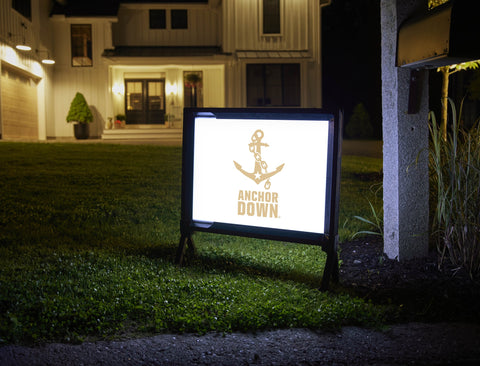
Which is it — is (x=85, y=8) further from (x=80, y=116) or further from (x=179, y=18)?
(x=80, y=116)

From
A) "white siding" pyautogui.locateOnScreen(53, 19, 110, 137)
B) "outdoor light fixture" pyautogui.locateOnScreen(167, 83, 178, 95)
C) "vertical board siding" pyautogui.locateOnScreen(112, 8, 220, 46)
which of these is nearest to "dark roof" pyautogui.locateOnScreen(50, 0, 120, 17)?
"white siding" pyautogui.locateOnScreen(53, 19, 110, 137)

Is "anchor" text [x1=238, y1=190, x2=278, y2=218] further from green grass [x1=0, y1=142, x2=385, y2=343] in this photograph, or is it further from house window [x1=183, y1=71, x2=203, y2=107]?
house window [x1=183, y1=71, x2=203, y2=107]

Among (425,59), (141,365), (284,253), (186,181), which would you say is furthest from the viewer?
(284,253)

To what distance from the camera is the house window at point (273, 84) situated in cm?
2580

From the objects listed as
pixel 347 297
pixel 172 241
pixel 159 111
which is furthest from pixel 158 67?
pixel 347 297

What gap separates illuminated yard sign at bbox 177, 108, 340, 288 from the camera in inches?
156

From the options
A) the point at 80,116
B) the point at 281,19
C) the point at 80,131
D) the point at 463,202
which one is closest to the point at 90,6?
the point at 80,116

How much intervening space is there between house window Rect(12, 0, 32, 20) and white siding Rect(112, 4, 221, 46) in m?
4.65

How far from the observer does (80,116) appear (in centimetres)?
2342

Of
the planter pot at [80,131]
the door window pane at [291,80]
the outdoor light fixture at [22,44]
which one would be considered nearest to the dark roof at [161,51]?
the door window pane at [291,80]

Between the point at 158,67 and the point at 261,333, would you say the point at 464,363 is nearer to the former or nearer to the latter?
the point at 261,333

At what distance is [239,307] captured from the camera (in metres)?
3.38

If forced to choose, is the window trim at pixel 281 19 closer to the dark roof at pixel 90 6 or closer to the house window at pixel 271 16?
the house window at pixel 271 16

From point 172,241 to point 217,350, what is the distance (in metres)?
2.65
